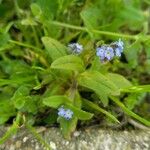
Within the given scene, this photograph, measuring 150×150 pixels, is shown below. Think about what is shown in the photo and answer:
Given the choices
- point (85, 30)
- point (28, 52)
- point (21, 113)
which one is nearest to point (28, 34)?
point (28, 52)

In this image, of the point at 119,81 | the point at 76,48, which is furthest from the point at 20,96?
the point at 119,81

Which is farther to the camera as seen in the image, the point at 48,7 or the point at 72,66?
the point at 48,7

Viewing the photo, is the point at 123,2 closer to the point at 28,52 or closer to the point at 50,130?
the point at 28,52

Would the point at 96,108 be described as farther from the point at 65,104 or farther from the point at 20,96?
the point at 20,96

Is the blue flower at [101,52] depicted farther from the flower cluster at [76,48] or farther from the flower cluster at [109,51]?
the flower cluster at [76,48]

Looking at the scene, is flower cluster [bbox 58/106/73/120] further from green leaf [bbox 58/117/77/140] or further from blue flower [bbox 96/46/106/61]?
blue flower [bbox 96/46/106/61]

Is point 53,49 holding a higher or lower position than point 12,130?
higher

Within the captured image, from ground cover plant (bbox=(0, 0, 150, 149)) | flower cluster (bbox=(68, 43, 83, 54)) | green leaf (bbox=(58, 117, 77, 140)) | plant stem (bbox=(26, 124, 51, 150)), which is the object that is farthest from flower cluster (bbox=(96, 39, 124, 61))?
plant stem (bbox=(26, 124, 51, 150))
